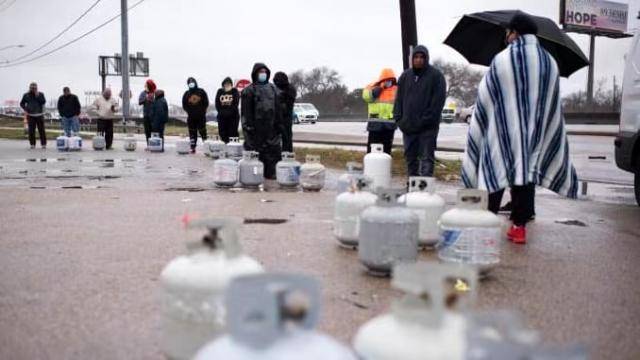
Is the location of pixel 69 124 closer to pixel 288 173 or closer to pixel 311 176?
pixel 288 173

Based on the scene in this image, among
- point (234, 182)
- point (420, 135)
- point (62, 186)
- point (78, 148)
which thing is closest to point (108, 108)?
point (78, 148)

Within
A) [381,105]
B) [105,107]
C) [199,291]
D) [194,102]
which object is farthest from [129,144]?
[199,291]

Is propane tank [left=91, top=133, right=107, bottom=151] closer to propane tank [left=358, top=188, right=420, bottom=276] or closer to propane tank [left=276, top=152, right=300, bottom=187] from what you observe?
propane tank [left=276, top=152, right=300, bottom=187]

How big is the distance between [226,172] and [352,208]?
15.9 feet

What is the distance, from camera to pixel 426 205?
4.98 meters

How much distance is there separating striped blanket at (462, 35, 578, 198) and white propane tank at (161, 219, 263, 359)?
3637 millimetres

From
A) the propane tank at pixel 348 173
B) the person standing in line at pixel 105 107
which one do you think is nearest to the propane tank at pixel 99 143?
the person standing in line at pixel 105 107

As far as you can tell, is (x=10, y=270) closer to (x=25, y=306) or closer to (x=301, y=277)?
(x=25, y=306)

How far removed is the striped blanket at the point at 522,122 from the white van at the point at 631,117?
9.42 ft

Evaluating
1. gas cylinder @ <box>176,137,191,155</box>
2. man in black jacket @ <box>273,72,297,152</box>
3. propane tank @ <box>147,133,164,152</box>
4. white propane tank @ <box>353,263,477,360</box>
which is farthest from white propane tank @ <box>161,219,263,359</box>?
propane tank @ <box>147,133,164,152</box>

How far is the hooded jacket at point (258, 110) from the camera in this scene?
405 inches

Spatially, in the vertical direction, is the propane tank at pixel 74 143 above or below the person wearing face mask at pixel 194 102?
below

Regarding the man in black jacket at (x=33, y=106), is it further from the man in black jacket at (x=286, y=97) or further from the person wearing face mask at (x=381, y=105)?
the person wearing face mask at (x=381, y=105)

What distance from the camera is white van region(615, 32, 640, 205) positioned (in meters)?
7.98
